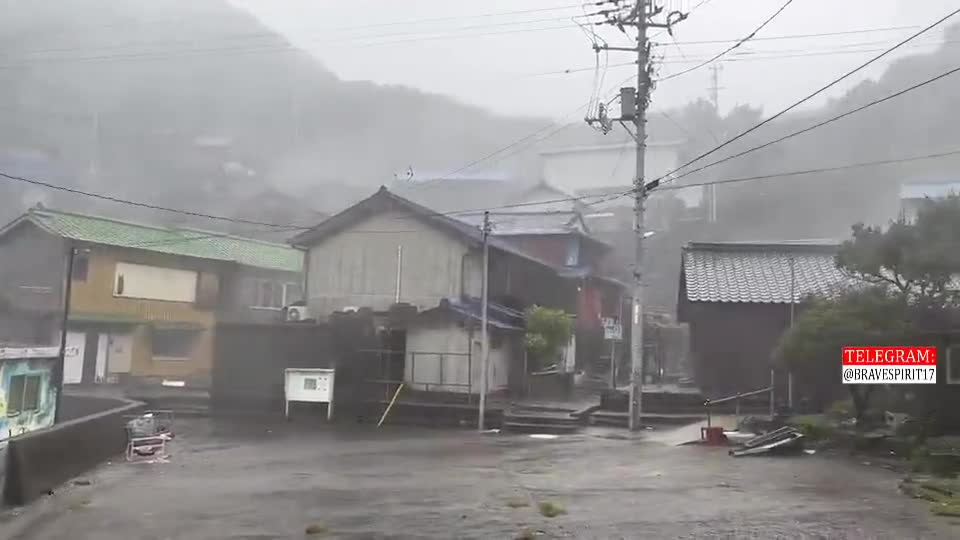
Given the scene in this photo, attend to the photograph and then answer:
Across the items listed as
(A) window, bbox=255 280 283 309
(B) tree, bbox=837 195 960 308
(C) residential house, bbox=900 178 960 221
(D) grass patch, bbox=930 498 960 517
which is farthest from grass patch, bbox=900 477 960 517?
(A) window, bbox=255 280 283 309

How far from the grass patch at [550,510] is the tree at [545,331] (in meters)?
16.6

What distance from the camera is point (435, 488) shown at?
11.0 metres

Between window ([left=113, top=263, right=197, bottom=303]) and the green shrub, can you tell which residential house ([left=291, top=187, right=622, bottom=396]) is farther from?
the green shrub

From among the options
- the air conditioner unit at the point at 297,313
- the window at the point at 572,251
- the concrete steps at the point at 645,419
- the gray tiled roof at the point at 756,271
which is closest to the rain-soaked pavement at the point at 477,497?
the concrete steps at the point at 645,419

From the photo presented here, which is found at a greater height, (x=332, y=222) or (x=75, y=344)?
(x=332, y=222)

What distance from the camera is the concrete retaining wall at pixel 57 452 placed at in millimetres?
9797

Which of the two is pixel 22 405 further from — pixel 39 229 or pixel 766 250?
pixel 766 250

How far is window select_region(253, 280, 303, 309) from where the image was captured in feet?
123

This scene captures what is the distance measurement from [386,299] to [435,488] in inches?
671

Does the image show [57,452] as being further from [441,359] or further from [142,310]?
[142,310]

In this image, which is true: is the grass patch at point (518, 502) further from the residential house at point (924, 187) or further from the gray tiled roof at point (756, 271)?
the residential house at point (924, 187)

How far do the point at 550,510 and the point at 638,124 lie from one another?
47.2 ft

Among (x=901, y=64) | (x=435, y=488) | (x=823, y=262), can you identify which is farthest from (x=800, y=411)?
(x=901, y=64)

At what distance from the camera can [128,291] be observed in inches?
1275
